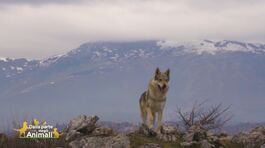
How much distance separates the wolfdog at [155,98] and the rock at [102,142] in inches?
105

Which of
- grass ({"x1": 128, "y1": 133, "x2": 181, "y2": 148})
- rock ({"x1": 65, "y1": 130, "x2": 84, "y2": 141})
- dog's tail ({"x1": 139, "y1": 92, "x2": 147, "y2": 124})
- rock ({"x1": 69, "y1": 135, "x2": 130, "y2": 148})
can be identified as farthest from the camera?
dog's tail ({"x1": 139, "y1": 92, "x2": 147, "y2": 124})

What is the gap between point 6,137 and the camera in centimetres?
2419

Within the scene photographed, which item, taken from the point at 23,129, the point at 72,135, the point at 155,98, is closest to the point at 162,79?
the point at 155,98

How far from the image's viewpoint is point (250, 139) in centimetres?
2622

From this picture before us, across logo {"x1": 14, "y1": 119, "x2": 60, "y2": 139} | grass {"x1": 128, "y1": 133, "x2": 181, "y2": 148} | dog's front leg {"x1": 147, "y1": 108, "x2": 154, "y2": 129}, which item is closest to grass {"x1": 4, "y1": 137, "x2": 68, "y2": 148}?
logo {"x1": 14, "y1": 119, "x2": 60, "y2": 139}

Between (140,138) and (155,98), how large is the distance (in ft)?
6.80

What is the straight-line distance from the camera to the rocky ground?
23938mm

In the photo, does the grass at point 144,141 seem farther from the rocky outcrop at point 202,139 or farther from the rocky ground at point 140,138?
the rocky outcrop at point 202,139

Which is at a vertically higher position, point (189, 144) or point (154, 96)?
point (154, 96)

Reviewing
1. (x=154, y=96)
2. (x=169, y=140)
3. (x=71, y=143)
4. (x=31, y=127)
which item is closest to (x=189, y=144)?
(x=169, y=140)

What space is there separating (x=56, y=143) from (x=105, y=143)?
189cm

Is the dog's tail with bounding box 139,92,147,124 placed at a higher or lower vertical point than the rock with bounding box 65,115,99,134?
higher

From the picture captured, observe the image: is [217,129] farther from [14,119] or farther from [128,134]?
[14,119]

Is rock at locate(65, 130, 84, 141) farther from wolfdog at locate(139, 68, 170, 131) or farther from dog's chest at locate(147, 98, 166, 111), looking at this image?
dog's chest at locate(147, 98, 166, 111)
